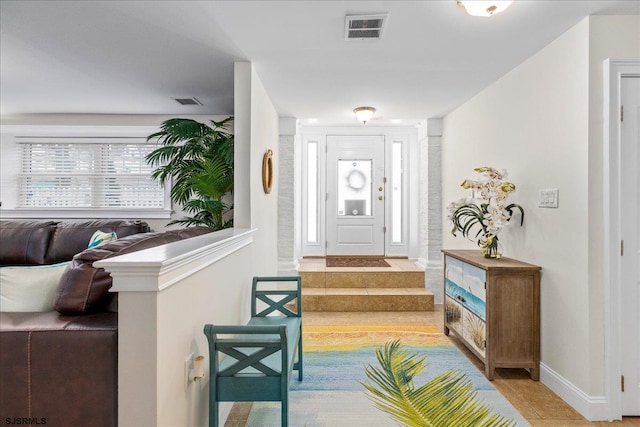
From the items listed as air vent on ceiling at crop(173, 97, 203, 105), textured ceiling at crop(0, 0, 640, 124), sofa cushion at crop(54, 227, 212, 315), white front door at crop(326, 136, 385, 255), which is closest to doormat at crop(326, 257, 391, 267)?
white front door at crop(326, 136, 385, 255)

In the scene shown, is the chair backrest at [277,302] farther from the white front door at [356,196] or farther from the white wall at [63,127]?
the white front door at [356,196]

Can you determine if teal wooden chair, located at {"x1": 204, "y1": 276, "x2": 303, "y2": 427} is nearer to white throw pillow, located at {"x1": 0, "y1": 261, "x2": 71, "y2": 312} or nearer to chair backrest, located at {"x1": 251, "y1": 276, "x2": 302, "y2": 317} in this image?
white throw pillow, located at {"x1": 0, "y1": 261, "x2": 71, "y2": 312}

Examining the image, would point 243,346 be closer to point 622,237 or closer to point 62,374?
point 62,374

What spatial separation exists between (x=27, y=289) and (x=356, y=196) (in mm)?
4522

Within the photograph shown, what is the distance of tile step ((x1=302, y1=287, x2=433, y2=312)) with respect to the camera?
4.23m

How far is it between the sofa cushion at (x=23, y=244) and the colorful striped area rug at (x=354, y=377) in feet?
8.72

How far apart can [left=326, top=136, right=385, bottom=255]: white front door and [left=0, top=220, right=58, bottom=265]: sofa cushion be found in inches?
136

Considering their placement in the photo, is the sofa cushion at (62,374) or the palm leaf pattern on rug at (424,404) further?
the palm leaf pattern on rug at (424,404)

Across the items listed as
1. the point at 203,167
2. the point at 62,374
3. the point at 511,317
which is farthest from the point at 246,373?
the point at 203,167

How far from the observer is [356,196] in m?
5.57

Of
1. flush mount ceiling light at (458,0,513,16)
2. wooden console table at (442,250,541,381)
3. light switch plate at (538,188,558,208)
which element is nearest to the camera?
flush mount ceiling light at (458,0,513,16)

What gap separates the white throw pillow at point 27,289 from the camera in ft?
4.53

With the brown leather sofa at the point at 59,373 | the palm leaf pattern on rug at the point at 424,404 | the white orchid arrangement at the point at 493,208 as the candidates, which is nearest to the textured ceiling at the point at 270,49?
the white orchid arrangement at the point at 493,208

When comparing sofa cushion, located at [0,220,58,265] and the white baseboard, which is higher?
sofa cushion, located at [0,220,58,265]
